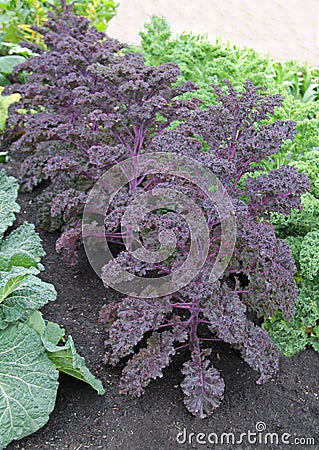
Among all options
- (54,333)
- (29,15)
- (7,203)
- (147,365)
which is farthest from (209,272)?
(29,15)

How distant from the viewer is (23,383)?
2.09 m

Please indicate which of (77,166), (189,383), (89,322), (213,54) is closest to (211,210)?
(189,383)

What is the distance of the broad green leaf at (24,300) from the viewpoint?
88.0 inches

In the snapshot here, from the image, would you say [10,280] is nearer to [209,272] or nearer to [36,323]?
[36,323]

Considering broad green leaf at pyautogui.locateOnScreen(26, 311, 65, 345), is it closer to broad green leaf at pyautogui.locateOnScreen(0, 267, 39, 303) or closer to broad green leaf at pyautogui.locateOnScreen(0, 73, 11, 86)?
broad green leaf at pyautogui.locateOnScreen(0, 267, 39, 303)

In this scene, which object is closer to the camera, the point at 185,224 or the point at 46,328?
the point at 185,224

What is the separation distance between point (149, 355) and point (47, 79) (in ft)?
5.96

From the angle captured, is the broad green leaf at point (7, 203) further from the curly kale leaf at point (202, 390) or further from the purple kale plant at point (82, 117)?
the curly kale leaf at point (202, 390)

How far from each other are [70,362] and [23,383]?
19 centimetres

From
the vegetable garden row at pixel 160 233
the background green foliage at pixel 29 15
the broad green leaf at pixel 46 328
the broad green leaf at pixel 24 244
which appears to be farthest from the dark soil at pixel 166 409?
the background green foliage at pixel 29 15

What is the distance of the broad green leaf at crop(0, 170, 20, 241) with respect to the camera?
260 centimetres

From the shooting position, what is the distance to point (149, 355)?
222 cm

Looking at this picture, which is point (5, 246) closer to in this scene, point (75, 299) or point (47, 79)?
point (75, 299)

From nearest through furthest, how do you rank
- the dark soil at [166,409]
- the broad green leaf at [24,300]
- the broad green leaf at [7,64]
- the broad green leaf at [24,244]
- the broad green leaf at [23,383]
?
the broad green leaf at [23,383], the dark soil at [166,409], the broad green leaf at [24,300], the broad green leaf at [24,244], the broad green leaf at [7,64]
